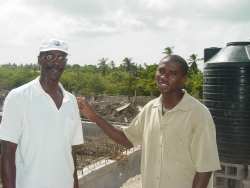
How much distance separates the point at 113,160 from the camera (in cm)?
679

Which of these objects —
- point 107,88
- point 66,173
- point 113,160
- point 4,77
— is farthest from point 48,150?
point 4,77

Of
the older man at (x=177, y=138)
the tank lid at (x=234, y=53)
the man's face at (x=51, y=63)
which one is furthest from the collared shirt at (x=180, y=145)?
the tank lid at (x=234, y=53)

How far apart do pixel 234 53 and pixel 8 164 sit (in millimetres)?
3487

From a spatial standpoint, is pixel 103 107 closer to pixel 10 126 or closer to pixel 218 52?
pixel 218 52

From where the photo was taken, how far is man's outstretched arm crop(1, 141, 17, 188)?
214 centimetres

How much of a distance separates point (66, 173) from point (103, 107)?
18634 millimetres

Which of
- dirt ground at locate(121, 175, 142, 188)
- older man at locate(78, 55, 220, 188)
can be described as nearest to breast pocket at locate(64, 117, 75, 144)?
older man at locate(78, 55, 220, 188)

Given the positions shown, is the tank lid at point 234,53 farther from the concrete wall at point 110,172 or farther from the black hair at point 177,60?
the black hair at point 177,60

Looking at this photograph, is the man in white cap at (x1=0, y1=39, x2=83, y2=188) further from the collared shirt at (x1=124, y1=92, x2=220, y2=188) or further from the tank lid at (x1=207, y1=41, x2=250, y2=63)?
the tank lid at (x1=207, y1=41, x2=250, y2=63)

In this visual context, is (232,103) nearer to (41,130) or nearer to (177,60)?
(177,60)

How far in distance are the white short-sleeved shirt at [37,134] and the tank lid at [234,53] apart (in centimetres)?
304

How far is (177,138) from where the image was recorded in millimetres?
2521

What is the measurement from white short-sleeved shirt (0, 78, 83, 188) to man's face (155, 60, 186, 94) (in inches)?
24.1

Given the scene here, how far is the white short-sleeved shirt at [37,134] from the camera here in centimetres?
210
